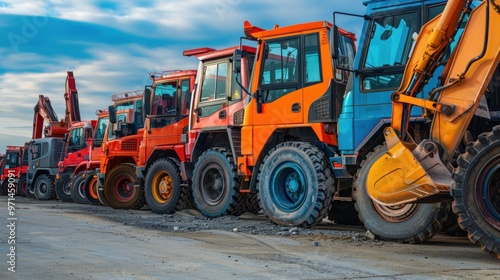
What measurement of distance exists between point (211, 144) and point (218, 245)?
18.8 ft

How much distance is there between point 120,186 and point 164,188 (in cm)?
318

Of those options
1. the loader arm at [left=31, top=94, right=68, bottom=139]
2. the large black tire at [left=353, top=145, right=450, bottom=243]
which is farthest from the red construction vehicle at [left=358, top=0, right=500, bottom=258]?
the loader arm at [left=31, top=94, right=68, bottom=139]

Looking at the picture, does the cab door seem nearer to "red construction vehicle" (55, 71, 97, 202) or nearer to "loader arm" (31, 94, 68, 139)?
"red construction vehicle" (55, 71, 97, 202)

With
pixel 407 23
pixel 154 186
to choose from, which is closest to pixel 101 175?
pixel 154 186

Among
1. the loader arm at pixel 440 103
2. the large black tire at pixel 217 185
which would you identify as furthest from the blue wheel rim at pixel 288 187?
the loader arm at pixel 440 103

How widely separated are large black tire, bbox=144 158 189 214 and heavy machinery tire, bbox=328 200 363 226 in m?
4.21

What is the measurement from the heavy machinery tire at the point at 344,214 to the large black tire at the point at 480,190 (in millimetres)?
4864

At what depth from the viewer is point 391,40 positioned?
9484 mm

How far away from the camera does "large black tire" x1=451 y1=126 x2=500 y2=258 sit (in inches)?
276

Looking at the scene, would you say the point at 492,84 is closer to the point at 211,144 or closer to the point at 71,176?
the point at 211,144

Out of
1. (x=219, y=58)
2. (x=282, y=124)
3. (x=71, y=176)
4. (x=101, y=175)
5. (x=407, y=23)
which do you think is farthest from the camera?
(x=71, y=176)

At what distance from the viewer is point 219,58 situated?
13.9 metres

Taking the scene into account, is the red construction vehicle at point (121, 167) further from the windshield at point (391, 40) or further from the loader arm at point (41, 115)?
the loader arm at point (41, 115)

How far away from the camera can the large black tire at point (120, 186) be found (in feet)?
58.5
